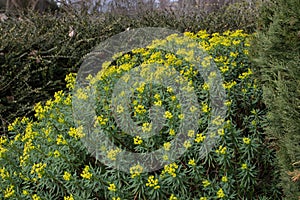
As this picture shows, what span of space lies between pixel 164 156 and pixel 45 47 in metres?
3.09

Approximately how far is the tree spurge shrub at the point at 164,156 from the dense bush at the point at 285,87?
141 mm

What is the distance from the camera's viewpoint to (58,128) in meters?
2.43

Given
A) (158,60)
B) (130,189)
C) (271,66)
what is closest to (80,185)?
(130,189)

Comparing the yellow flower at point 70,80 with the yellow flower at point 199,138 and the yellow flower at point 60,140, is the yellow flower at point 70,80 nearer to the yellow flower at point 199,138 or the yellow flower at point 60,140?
the yellow flower at point 60,140

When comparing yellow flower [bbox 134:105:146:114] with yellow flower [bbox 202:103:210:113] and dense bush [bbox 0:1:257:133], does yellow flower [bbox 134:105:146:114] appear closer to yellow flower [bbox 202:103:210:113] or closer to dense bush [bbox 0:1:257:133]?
yellow flower [bbox 202:103:210:113]

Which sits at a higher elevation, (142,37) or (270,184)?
(142,37)

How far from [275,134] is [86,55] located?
3.02m

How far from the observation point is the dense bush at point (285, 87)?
1.85m

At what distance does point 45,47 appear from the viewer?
4586 mm

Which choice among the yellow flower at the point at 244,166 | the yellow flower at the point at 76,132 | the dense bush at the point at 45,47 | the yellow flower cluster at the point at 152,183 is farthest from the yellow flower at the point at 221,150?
the dense bush at the point at 45,47

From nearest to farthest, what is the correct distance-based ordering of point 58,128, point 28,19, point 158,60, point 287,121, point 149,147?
point 287,121 → point 149,147 → point 58,128 → point 158,60 → point 28,19

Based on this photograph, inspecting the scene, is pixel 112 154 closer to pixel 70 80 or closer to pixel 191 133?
pixel 191 133

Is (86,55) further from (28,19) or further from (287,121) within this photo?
(287,121)

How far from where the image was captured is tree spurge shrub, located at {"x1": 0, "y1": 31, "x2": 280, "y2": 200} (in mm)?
1984
